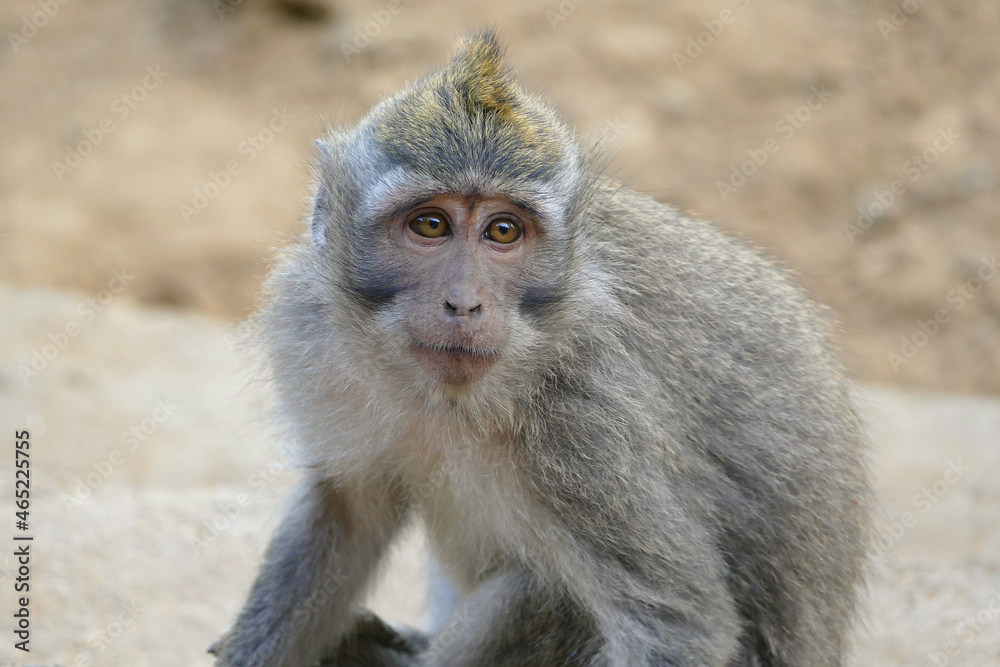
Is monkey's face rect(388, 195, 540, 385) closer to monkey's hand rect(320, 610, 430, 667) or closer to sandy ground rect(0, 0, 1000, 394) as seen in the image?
monkey's hand rect(320, 610, 430, 667)

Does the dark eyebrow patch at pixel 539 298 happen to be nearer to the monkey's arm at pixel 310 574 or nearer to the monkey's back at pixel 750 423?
the monkey's back at pixel 750 423

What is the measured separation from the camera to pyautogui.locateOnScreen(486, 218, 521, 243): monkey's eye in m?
4.45

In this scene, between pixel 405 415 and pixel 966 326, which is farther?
pixel 966 326

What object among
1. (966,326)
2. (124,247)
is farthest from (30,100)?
(966,326)

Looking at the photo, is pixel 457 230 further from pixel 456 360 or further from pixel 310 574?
pixel 310 574

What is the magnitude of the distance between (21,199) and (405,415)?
436 inches

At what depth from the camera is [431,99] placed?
15.3 feet

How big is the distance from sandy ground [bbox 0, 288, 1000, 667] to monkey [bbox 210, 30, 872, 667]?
0.83 metres

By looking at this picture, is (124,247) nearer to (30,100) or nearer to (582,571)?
(30,100)

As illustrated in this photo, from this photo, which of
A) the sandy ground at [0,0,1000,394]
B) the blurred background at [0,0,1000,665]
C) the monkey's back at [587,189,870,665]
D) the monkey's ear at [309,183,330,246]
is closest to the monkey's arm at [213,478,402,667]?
the monkey's ear at [309,183,330,246]

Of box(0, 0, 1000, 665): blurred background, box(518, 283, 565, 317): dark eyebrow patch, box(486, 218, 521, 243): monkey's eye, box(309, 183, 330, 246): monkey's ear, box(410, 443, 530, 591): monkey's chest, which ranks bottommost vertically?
box(410, 443, 530, 591): monkey's chest

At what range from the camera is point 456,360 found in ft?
13.9

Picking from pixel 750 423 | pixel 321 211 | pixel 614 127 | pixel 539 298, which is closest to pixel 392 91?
pixel 614 127

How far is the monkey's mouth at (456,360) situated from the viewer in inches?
166
